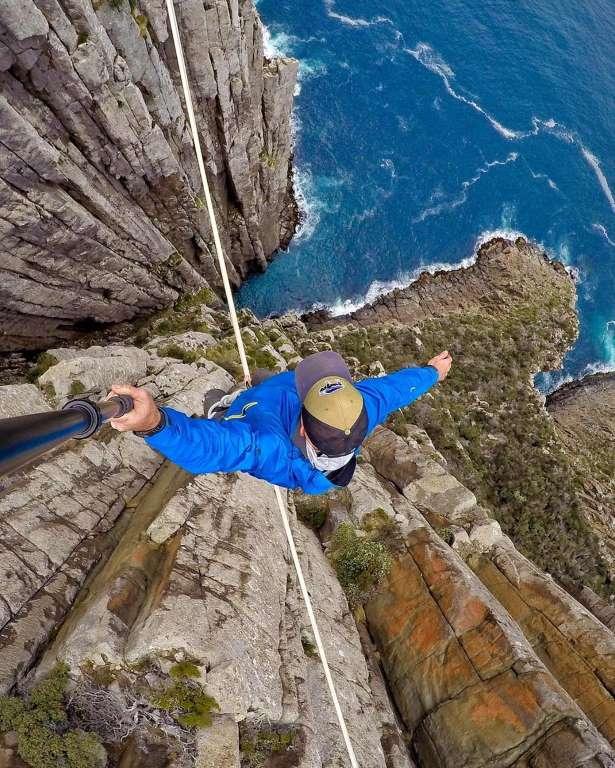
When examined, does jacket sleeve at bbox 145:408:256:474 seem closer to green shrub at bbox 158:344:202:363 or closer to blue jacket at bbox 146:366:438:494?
blue jacket at bbox 146:366:438:494

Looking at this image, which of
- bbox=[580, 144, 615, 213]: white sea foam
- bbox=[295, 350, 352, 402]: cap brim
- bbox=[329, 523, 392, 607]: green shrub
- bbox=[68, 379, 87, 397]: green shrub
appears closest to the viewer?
bbox=[295, 350, 352, 402]: cap brim

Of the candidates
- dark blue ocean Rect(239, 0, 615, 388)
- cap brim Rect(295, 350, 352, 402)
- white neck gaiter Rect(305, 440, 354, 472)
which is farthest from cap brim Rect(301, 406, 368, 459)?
dark blue ocean Rect(239, 0, 615, 388)

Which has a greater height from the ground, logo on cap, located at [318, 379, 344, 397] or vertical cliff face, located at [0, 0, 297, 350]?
logo on cap, located at [318, 379, 344, 397]

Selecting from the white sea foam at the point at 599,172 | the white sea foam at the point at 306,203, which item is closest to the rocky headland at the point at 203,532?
the white sea foam at the point at 306,203

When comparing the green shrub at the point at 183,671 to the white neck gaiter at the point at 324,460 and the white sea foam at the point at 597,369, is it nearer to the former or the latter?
the white neck gaiter at the point at 324,460

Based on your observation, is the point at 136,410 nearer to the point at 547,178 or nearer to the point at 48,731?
the point at 48,731

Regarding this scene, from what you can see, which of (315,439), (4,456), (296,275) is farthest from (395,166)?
(4,456)

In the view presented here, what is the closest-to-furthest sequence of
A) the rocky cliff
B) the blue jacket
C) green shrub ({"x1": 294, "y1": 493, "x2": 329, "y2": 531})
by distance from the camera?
the blue jacket < the rocky cliff < green shrub ({"x1": 294, "y1": 493, "x2": 329, "y2": 531})
